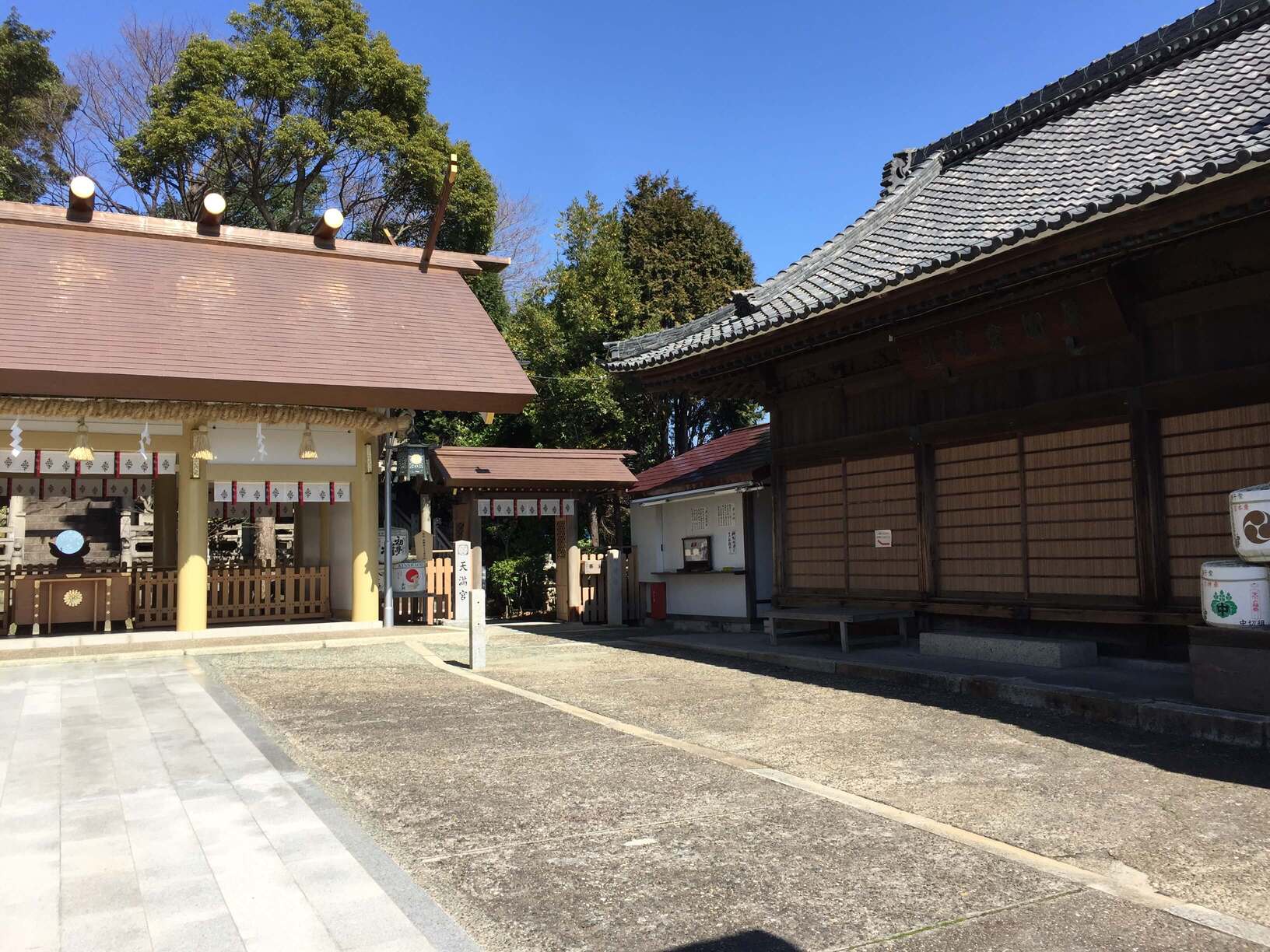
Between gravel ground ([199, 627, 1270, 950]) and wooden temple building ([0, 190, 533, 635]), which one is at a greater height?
wooden temple building ([0, 190, 533, 635])

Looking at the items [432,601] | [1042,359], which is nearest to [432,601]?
[432,601]

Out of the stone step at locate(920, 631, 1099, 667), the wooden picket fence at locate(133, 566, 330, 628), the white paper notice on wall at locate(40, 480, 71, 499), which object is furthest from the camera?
the white paper notice on wall at locate(40, 480, 71, 499)

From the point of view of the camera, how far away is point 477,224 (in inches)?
979

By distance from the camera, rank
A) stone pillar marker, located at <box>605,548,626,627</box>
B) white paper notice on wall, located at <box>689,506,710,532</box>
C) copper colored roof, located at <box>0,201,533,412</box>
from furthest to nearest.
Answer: stone pillar marker, located at <box>605,548,626,627</box>
white paper notice on wall, located at <box>689,506,710,532</box>
copper colored roof, located at <box>0,201,533,412</box>

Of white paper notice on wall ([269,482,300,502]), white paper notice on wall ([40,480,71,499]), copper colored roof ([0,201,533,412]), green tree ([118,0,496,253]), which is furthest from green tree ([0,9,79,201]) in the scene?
white paper notice on wall ([269,482,300,502])

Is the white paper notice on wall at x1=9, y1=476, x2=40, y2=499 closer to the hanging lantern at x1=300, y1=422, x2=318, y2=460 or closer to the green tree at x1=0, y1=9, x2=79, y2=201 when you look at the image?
the hanging lantern at x1=300, y1=422, x2=318, y2=460

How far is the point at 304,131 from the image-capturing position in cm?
2256

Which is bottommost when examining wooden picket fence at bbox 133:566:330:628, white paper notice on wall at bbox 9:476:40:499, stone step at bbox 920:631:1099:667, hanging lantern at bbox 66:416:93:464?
stone step at bbox 920:631:1099:667

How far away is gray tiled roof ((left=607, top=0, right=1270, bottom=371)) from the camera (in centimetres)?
766

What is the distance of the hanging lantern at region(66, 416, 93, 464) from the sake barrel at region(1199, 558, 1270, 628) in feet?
42.3

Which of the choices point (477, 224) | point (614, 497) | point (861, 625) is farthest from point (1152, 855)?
point (477, 224)

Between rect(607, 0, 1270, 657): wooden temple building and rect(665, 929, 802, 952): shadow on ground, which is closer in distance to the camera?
rect(665, 929, 802, 952): shadow on ground

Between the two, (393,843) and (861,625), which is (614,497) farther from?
(393,843)

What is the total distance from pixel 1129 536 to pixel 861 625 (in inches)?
158
